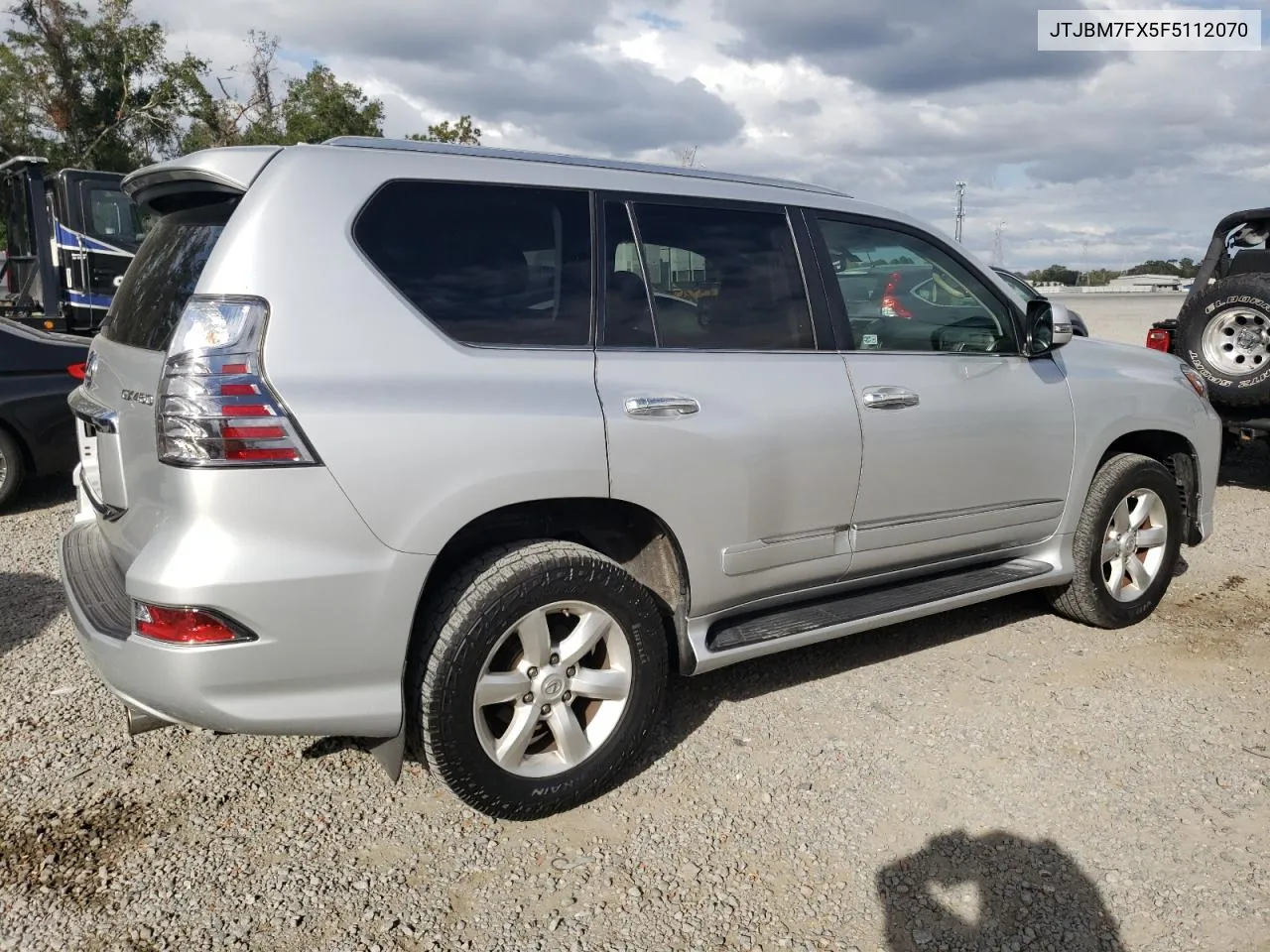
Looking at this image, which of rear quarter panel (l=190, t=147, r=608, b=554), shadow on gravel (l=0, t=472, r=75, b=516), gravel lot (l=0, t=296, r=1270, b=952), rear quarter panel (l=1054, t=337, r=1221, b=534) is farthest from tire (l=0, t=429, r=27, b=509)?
rear quarter panel (l=1054, t=337, r=1221, b=534)

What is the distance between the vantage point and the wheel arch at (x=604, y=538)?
2.84 meters

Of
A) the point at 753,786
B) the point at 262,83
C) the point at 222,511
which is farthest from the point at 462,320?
the point at 262,83

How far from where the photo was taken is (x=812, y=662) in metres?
4.11

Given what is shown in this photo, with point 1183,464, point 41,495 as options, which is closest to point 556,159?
point 1183,464

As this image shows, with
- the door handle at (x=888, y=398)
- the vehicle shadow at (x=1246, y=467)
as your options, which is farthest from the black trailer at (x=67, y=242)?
the vehicle shadow at (x=1246, y=467)

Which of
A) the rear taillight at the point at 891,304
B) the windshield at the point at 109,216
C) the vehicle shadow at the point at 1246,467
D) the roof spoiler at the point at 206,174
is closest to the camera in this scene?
the roof spoiler at the point at 206,174

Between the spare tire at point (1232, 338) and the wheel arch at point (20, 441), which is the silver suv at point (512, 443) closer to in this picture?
the spare tire at point (1232, 338)

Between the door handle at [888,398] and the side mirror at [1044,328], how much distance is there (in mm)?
760

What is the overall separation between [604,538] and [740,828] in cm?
99

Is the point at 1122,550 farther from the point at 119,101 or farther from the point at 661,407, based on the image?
the point at 119,101

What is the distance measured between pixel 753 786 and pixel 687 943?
2.53 feet

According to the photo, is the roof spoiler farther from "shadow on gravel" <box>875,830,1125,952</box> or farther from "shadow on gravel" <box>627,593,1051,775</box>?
"shadow on gravel" <box>875,830,1125,952</box>

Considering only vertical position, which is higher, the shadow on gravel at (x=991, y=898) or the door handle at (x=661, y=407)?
the door handle at (x=661, y=407)

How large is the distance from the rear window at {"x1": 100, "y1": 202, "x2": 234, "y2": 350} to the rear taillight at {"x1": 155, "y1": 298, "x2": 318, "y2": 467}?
15 centimetres
